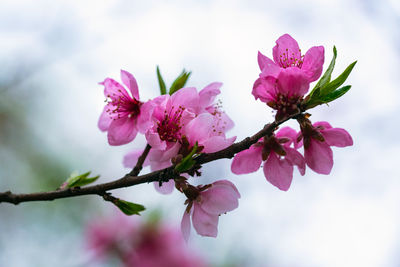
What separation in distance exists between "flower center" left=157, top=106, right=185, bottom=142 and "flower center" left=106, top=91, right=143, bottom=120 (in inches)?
7.9

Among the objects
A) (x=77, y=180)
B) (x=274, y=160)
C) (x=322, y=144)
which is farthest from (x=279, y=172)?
(x=77, y=180)

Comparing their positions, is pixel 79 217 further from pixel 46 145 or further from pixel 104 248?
pixel 104 248

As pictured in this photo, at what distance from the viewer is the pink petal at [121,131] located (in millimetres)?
1408

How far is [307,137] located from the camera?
1264mm

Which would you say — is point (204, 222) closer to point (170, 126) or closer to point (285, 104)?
point (170, 126)

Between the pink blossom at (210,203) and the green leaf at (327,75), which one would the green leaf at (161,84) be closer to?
the pink blossom at (210,203)

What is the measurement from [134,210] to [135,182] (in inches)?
5.8

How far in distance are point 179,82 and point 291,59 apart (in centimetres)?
35

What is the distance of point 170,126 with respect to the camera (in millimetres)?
1298

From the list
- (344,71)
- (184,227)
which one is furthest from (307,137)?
(184,227)

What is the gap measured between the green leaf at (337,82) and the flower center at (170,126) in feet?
1.30

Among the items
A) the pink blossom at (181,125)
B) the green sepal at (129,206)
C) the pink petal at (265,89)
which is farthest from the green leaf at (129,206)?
the pink petal at (265,89)

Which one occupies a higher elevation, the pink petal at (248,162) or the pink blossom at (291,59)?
the pink blossom at (291,59)

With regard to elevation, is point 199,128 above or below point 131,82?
below
